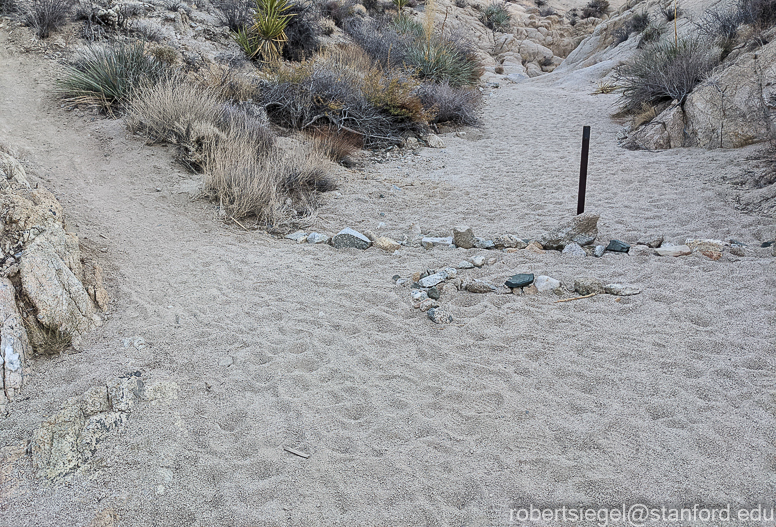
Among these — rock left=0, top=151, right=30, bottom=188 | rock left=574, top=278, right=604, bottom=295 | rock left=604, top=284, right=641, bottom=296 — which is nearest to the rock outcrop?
rock left=0, top=151, right=30, bottom=188

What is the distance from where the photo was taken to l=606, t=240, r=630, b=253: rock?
4.14 metres

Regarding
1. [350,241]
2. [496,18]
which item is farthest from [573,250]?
[496,18]

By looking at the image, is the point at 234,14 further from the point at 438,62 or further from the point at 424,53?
the point at 438,62

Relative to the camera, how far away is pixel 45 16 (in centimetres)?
868

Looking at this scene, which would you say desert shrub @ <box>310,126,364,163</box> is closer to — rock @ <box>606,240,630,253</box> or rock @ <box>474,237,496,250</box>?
rock @ <box>474,237,496,250</box>

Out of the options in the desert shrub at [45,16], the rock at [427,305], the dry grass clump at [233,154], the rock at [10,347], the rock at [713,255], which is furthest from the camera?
the desert shrub at [45,16]

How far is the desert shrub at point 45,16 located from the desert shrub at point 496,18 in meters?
22.0

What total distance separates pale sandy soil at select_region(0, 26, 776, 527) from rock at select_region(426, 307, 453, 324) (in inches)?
3.3

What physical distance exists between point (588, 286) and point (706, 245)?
54.7 inches

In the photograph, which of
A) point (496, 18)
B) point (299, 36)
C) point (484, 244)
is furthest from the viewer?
point (496, 18)

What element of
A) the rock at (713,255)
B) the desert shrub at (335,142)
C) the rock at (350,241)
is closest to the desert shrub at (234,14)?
the desert shrub at (335,142)

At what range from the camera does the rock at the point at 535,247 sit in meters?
4.30

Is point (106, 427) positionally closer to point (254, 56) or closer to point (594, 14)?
point (254, 56)

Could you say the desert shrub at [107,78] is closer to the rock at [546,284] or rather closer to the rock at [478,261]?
the rock at [478,261]
